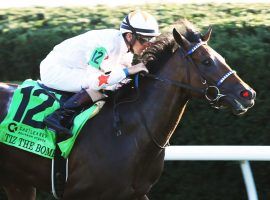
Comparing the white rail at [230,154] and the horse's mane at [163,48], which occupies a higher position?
the horse's mane at [163,48]

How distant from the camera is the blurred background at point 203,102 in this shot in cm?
621

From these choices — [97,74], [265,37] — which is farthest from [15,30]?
[265,37]

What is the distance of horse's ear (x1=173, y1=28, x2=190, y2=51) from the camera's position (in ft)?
16.2

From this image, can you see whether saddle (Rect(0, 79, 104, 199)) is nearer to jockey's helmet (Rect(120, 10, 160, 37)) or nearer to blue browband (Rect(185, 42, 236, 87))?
jockey's helmet (Rect(120, 10, 160, 37))

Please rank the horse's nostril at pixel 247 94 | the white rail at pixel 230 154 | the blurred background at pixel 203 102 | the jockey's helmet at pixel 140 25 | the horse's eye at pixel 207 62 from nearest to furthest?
the horse's nostril at pixel 247 94, the horse's eye at pixel 207 62, the jockey's helmet at pixel 140 25, the white rail at pixel 230 154, the blurred background at pixel 203 102

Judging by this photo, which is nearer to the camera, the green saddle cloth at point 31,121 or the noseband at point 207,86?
the noseband at point 207,86

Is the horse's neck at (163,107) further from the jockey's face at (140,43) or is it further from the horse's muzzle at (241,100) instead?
the horse's muzzle at (241,100)

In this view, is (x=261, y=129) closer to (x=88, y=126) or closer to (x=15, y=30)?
(x=88, y=126)

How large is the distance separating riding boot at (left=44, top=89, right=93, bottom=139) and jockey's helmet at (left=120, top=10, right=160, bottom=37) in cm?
57

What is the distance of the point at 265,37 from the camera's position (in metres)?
6.38

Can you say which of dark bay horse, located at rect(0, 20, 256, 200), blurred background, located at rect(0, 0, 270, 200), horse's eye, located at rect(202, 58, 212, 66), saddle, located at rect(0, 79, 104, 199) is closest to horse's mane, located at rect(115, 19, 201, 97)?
dark bay horse, located at rect(0, 20, 256, 200)

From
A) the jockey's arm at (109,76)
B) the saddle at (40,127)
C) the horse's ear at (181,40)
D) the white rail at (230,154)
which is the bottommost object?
the white rail at (230,154)

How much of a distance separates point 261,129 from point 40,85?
84.3 inches

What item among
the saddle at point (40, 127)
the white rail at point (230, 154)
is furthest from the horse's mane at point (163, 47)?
the white rail at point (230, 154)
